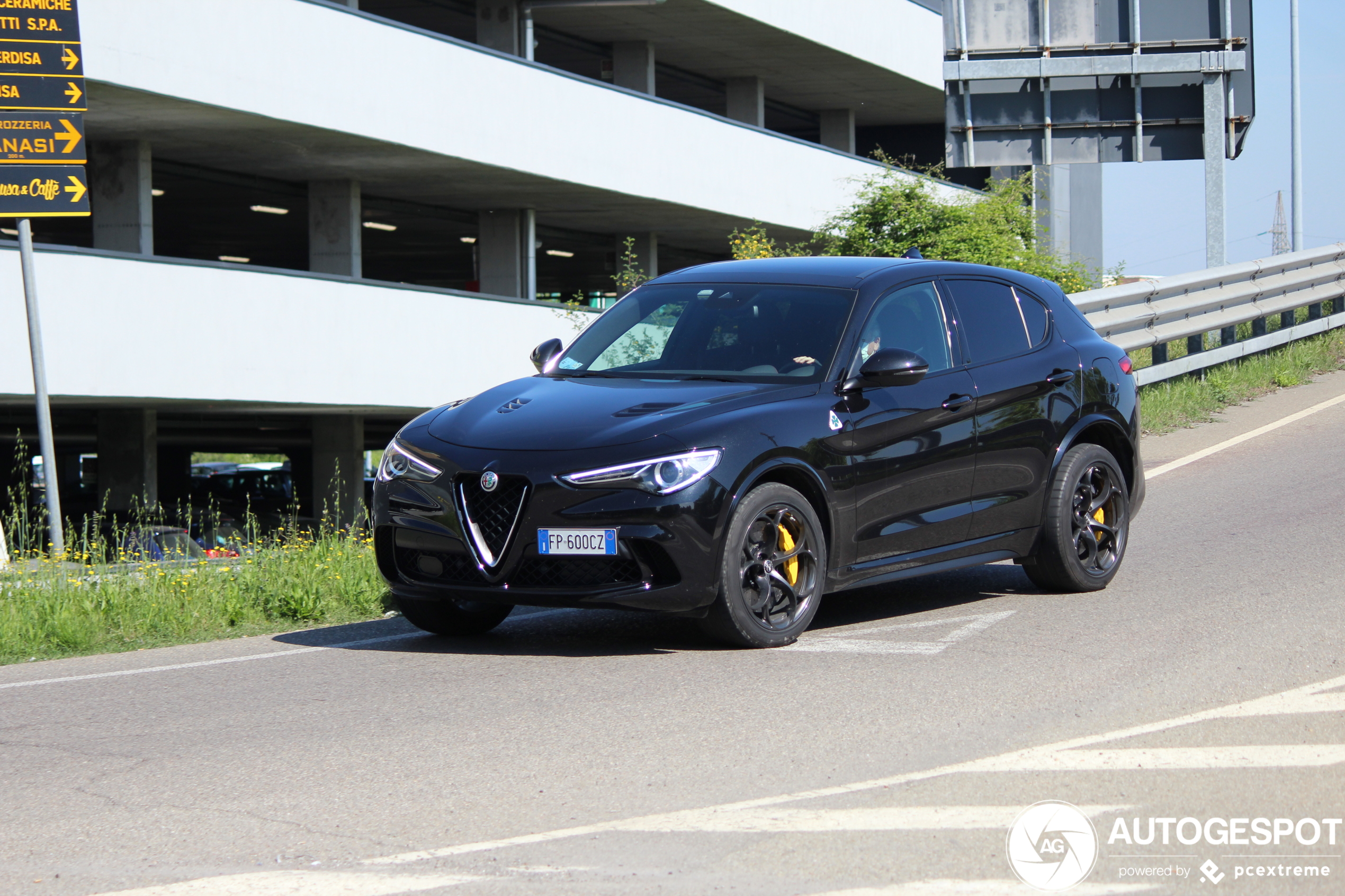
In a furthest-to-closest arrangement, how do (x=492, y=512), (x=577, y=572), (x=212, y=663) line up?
(x=212, y=663), (x=492, y=512), (x=577, y=572)

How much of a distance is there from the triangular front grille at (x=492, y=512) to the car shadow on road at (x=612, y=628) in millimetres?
583

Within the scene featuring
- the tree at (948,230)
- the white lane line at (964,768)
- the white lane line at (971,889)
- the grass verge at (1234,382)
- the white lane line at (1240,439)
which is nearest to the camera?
the white lane line at (971,889)

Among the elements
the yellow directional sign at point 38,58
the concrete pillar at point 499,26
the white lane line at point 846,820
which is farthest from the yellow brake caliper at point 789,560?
the concrete pillar at point 499,26

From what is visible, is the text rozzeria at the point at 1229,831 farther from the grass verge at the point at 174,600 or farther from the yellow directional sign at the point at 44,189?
the yellow directional sign at the point at 44,189

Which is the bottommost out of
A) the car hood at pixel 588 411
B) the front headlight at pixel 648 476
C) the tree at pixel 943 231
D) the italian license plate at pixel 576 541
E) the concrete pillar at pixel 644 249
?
the italian license plate at pixel 576 541

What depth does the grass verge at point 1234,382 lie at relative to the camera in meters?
15.8

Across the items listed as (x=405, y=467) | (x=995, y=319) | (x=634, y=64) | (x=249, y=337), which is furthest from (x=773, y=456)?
(x=634, y=64)

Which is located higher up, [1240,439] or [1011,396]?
[1011,396]

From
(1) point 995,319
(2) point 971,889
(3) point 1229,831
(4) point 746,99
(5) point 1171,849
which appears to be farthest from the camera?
(4) point 746,99

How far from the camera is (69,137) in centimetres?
1684

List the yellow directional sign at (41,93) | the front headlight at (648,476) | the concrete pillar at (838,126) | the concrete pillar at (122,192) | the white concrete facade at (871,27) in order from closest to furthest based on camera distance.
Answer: the front headlight at (648,476) < the yellow directional sign at (41,93) < the concrete pillar at (122,192) < the white concrete facade at (871,27) < the concrete pillar at (838,126)

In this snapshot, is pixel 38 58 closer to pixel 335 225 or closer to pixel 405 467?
pixel 335 225

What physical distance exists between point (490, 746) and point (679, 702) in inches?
34.8

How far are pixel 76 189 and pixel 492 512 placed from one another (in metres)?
11.2
